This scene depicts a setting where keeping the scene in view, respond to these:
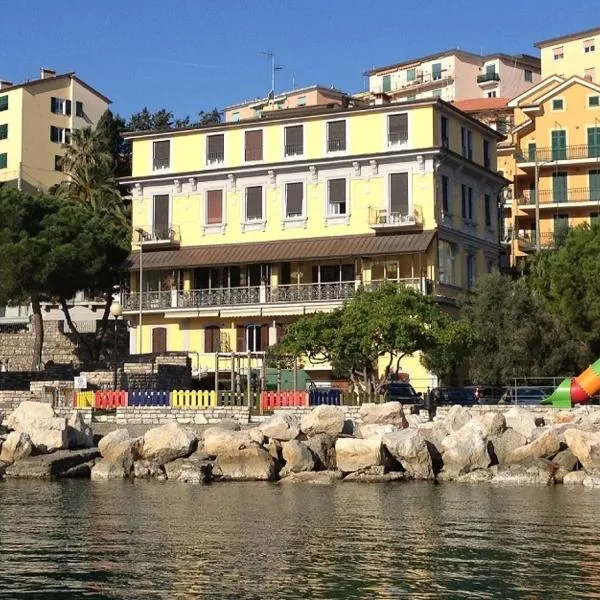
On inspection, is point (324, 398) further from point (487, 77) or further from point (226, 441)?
point (487, 77)

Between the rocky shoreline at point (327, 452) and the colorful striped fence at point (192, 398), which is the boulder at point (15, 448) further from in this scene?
the colorful striped fence at point (192, 398)

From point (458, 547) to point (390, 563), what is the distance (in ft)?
7.92

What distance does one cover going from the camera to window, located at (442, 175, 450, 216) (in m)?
58.7

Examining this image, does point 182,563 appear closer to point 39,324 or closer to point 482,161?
point 39,324

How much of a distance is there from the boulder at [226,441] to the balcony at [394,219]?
22958 millimetres

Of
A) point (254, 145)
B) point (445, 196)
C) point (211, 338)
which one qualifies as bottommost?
point (211, 338)

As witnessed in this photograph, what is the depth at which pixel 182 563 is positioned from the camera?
68.8 ft

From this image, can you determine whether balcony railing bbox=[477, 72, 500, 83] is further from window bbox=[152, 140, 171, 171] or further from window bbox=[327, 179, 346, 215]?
window bbox=[327, 179, 346, 215]

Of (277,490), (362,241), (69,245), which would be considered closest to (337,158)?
(362,241)

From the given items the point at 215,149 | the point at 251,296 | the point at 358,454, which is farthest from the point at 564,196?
the point at 358,454

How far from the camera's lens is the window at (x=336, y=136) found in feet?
195

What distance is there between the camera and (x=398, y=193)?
191 feet

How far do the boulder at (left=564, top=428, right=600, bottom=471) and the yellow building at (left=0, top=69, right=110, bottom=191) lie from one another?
179 ft

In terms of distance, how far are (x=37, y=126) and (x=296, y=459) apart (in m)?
54.4
